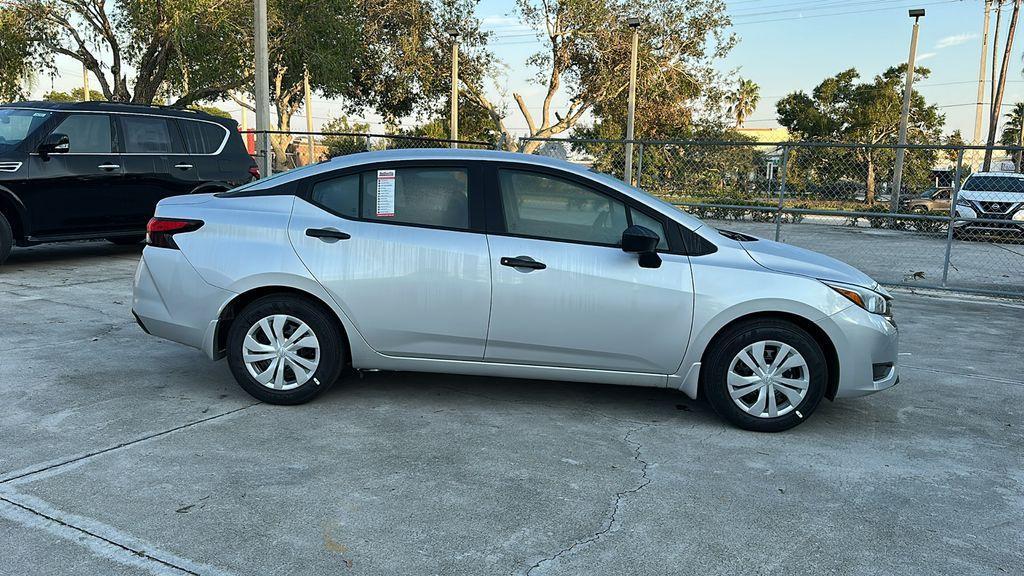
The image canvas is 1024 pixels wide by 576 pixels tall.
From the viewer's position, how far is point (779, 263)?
15.7 feet

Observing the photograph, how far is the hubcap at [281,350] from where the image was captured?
4.81 meters

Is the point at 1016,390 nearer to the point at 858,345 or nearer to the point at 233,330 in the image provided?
the point at 858,345

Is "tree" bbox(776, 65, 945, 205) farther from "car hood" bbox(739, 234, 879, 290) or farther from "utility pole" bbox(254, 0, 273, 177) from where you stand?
"car hood" bbox(739, 234, 879, 290)

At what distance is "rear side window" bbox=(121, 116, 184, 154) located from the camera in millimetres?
10047

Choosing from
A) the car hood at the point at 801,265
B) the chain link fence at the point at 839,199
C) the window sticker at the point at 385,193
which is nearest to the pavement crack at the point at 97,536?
the window sticker at the point at 385,193

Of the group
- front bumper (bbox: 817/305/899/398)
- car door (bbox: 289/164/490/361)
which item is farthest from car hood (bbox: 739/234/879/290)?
car door (bbox: 289/164/490/361)

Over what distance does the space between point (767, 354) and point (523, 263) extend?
1.50 metres

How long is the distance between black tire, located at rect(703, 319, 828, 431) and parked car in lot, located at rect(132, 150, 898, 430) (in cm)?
1

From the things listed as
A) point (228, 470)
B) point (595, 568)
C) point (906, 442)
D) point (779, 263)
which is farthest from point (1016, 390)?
point (228, 470)

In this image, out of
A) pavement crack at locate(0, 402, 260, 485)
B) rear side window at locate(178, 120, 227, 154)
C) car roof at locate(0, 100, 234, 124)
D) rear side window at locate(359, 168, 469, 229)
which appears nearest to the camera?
pavement crack at locate(0, 402, 260, 485)

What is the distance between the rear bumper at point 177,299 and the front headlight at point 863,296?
3574 mm

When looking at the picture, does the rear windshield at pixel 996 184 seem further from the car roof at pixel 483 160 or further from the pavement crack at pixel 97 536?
the pavement crack at pixel 97 536

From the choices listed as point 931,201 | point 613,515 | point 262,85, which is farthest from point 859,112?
point 613,515

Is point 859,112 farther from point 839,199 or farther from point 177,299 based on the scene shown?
point 177,299
